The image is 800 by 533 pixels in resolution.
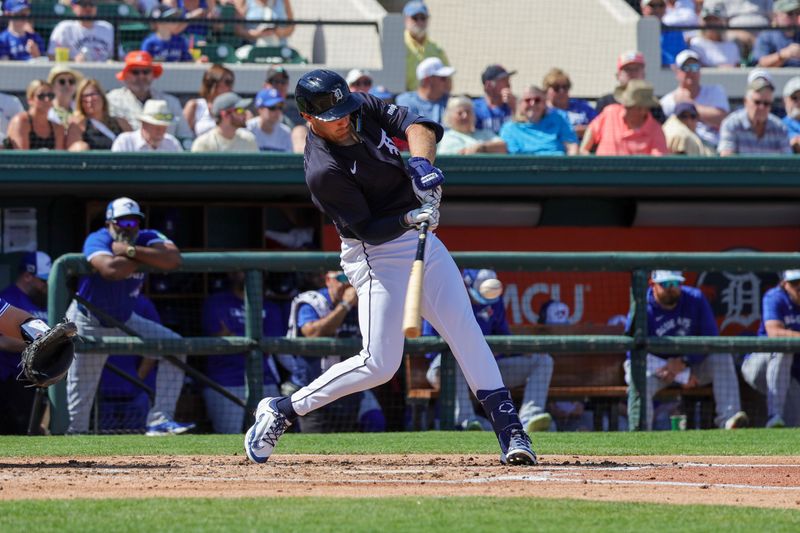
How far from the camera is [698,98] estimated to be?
11.7 m

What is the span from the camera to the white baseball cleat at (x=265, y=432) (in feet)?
18.4

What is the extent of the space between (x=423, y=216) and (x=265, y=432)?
3.90 feet

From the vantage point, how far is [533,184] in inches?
382

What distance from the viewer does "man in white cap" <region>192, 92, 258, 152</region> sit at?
9703mm

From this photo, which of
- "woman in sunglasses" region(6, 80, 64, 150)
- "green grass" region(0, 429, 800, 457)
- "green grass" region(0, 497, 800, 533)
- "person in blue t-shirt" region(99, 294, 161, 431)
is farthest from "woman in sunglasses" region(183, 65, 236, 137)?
"green grass" region(0, 497, 800, 533)

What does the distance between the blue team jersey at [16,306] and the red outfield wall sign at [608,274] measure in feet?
7.53

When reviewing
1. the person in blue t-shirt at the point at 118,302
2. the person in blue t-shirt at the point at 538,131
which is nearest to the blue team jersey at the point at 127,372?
the person in blue t-shirt at the point at 118,302

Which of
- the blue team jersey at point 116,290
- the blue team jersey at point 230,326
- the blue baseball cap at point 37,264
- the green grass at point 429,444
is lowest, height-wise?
the green grass at point 429,444

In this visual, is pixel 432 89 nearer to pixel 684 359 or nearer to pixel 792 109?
pixel 684 359

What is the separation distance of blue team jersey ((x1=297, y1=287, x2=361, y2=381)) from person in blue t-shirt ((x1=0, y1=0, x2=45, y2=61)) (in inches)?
157

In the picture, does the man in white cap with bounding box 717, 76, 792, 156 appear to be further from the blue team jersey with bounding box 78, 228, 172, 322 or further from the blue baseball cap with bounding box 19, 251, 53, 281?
the blue baseball cap with bounding box 19, 251, 53, 281

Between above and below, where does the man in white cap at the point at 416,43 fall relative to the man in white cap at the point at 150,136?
above

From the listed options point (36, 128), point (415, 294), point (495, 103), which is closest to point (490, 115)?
point (495, 103)

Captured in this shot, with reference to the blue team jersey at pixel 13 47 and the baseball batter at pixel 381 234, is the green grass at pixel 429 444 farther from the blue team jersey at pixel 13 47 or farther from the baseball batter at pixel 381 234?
the blue team jersey at pixel 13 47
